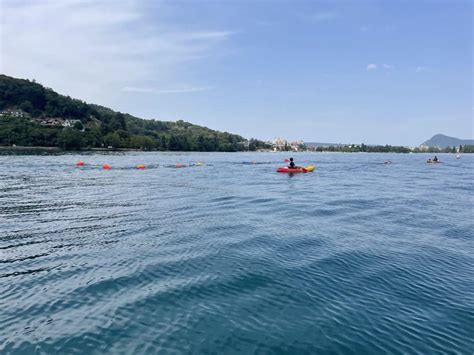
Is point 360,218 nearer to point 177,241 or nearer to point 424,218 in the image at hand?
point 424,218

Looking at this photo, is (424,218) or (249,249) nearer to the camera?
(249,249)

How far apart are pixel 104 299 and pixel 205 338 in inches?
146

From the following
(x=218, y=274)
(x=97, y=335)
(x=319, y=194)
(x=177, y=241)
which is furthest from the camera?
(x=319, y=194)

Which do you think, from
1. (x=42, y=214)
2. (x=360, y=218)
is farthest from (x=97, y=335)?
(x=360, y=218)

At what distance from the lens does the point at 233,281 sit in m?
11.5

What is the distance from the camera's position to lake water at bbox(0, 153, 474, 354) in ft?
26.9

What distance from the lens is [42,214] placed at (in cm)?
2180

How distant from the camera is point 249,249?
1506 centimetres

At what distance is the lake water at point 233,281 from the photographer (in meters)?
8.20

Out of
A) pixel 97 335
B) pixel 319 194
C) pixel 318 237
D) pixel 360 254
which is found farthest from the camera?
pixel 319 194

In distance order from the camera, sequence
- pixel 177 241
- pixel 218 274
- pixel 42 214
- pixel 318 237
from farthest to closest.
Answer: pixel 42 214
pixel 318 237
pixel 177 241
pixel 218 274

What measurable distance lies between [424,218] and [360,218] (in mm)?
4585

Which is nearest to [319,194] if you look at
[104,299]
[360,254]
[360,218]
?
[360,218]

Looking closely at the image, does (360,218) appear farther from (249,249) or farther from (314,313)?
(314,313)
